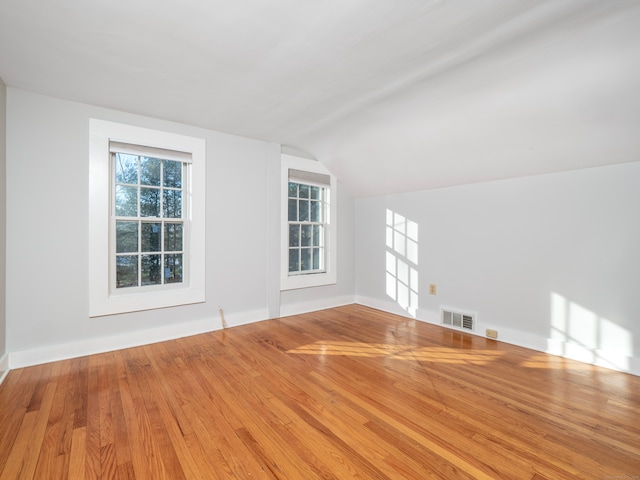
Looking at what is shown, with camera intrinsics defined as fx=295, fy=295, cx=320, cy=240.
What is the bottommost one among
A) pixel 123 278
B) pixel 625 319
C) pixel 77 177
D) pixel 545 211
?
pixel 625 319

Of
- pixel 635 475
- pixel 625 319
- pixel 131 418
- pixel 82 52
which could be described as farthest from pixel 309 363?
pixel 82 52

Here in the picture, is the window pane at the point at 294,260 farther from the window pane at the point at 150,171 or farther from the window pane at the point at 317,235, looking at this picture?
the window pane at the point at 150,171

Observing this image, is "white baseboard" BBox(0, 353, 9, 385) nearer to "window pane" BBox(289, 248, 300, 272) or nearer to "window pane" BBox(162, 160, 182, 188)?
"window pane" BBox(162, 160, 182, 188)

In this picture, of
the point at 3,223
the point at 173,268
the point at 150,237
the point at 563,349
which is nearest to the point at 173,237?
the point at 150,237

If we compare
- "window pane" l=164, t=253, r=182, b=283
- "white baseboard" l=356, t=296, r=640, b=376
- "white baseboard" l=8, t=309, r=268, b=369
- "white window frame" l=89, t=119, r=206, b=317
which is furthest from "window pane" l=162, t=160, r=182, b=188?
"white baseboard" l=356, t=296, r=640, b=376

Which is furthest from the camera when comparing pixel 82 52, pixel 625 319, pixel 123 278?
pixel 123 278

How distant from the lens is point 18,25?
183 cm

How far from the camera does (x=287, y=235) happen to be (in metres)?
4.20

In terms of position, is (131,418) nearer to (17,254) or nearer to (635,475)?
(17,254)

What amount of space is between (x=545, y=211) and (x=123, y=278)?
4378 millimetres

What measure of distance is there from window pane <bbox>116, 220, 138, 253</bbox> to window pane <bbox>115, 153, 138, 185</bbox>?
45 centimetres

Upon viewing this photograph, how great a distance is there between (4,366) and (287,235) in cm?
298

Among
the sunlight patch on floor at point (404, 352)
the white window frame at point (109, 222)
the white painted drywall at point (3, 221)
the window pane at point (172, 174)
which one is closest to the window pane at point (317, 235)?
the white window frame at point (109, 222)

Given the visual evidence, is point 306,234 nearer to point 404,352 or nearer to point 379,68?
point 404,352
